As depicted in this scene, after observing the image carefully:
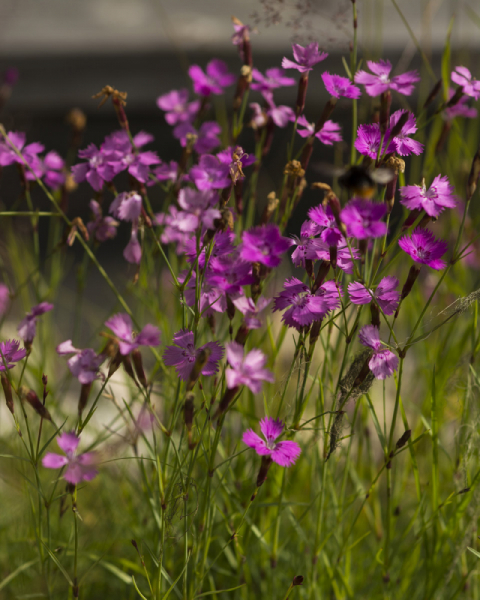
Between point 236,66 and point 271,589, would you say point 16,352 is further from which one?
point 236,66

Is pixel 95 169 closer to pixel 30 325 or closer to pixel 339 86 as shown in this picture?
pixel 30 325

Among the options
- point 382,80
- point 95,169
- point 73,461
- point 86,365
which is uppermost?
point 382,80

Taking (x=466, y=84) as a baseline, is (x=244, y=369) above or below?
below

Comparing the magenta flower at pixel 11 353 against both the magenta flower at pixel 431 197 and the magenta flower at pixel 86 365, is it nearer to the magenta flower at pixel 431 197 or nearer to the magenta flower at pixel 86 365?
the magenta flower at pixel 86 365

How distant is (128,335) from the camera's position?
592mm

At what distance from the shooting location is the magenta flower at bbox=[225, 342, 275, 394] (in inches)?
19.3

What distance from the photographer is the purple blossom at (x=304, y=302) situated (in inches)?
22.5

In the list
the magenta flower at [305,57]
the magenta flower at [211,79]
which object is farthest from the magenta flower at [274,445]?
the magenta flower at [211,79]

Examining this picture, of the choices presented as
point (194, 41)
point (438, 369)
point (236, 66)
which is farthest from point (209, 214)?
point (236, 66)

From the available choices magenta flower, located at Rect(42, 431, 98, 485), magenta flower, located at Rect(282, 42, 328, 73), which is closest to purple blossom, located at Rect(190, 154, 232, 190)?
magenta flower, located at Rect(282, 42, 328, 73)

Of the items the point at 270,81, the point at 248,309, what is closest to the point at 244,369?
the point at 248,309

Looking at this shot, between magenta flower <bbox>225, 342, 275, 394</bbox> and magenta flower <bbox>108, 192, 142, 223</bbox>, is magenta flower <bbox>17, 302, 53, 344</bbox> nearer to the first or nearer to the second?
magenta flower <bbox>108, 192, 142, 223</bbox>

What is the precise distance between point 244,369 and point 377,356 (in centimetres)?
Answer: 17

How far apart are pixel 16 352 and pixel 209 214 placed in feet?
0.94
